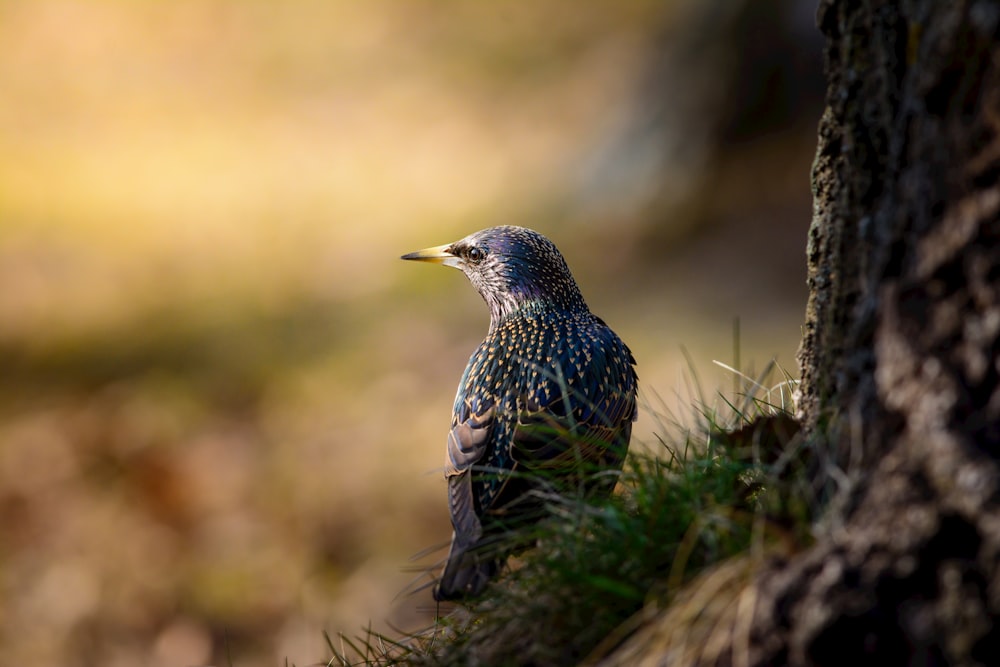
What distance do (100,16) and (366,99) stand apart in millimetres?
3265

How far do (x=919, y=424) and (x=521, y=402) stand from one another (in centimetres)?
172

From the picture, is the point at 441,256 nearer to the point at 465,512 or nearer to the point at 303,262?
the point at 465,512

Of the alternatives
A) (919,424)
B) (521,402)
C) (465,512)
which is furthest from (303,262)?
(919,424)

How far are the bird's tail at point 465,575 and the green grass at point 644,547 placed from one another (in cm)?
16

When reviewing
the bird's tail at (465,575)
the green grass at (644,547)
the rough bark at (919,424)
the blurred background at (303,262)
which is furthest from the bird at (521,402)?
the blurred background at (303,262)

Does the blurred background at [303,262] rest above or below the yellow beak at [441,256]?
above

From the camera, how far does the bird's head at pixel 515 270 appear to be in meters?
3.86

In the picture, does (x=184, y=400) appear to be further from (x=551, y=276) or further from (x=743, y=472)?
(x=743, y=472)

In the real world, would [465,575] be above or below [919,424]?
above

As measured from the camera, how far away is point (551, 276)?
3.88 m

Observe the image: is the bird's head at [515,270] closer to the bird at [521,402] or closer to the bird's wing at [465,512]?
the bird at [521,402]

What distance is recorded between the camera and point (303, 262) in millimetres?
9039

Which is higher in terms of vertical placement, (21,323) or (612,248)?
(21,323)

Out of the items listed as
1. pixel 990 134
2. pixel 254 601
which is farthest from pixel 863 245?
pixel 254 601
